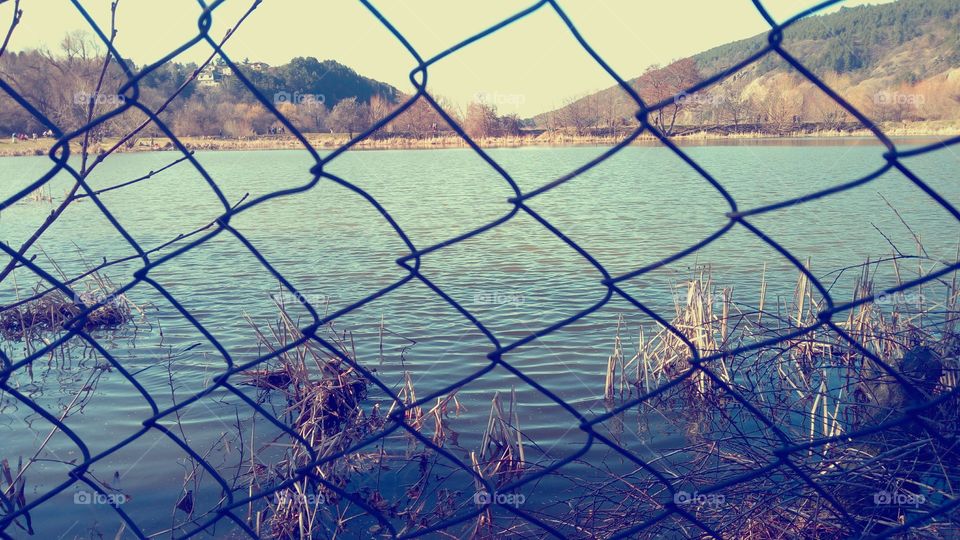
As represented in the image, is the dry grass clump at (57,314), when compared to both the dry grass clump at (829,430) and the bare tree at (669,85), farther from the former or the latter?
the bare tree at (669,85)

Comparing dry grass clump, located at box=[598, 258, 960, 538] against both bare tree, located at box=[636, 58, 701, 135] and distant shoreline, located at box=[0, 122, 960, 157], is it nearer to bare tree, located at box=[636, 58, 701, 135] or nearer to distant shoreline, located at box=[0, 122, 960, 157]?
bare tree, located at box=[636, 58, 701, 135]

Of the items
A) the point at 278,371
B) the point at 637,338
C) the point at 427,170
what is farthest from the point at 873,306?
the point at 427,170

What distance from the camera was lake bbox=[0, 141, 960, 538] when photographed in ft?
15.6

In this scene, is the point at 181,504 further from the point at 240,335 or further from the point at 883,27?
the point at 883,27

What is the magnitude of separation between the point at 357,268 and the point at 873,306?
23.0 ft

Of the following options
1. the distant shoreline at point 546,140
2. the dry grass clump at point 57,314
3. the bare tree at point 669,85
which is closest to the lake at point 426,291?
the dry grass clump at point 57,314

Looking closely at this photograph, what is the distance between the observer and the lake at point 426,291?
4.75 meters

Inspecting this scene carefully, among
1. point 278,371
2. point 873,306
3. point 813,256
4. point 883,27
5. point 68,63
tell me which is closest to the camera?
point 68,63

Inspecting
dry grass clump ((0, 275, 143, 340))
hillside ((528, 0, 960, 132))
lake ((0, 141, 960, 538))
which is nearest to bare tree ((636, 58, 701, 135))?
lake ((0, 141, 960, 538))

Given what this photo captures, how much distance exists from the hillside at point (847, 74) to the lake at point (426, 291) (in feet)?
42.1

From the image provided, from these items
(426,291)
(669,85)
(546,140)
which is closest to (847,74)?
(546,140)

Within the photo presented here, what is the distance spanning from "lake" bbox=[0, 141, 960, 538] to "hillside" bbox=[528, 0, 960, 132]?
42.1 ft

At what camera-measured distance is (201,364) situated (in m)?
6.52

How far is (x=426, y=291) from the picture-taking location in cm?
902
